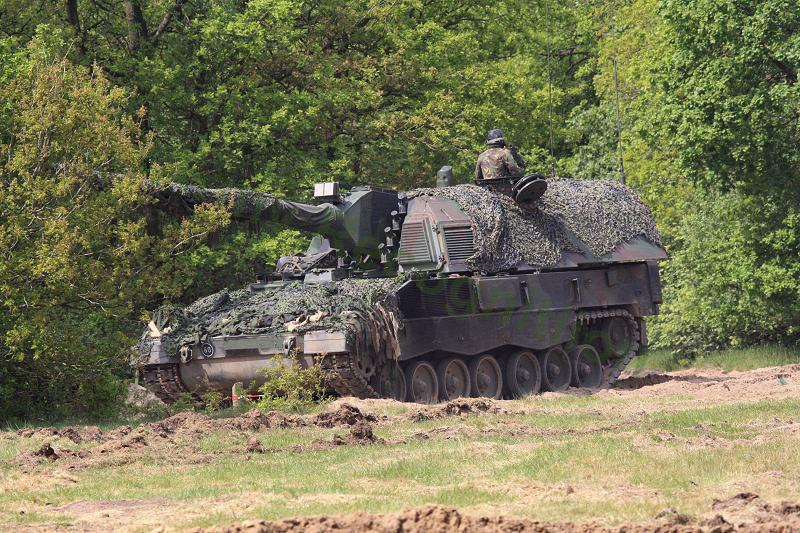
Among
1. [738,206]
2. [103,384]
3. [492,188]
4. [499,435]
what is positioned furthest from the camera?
[738,206]

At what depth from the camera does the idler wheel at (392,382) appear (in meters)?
19.2

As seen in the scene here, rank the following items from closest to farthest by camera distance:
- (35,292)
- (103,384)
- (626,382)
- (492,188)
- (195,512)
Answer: (195,512) < (35,292) < (103,384) < (492,188) < (626,382)

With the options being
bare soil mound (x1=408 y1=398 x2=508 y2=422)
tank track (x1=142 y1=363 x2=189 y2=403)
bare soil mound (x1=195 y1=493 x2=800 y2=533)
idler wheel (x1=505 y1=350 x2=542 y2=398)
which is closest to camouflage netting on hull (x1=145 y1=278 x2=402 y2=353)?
tank track (x1=142 y1=363 x2=189 y2=403)

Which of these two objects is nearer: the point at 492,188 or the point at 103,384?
the point at 103,384

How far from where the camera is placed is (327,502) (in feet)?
32.9

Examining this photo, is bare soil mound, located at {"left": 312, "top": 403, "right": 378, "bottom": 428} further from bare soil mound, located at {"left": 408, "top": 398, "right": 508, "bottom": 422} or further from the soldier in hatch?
the soldier in hatch

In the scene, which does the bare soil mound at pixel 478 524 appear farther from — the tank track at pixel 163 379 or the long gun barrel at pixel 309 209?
the tank track at pixel 163 379

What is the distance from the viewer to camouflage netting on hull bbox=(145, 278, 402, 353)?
18266 millimetres

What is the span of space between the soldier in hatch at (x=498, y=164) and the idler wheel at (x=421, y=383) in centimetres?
328

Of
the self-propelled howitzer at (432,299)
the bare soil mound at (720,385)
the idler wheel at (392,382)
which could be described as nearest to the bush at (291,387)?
the self-propelled howitzer at (432,299)

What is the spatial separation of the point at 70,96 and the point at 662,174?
18.3 m

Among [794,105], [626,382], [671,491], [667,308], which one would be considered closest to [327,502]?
[671,491]

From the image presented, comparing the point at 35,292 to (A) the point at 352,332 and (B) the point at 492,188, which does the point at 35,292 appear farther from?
(B) the point at 492,188

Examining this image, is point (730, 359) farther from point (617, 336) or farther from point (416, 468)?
point (416, 468)
